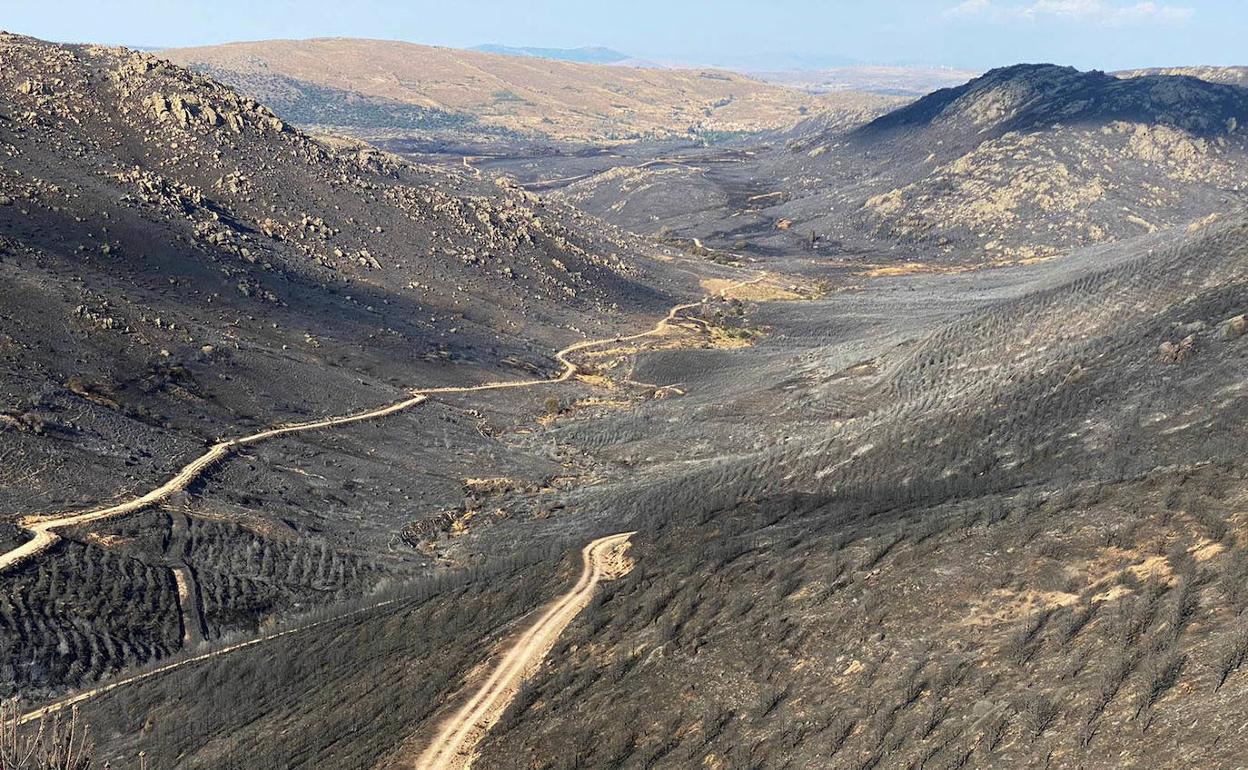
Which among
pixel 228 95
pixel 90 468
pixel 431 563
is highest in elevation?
pixel 228 95

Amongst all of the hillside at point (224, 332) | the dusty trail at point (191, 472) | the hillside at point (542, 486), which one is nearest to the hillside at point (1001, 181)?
the hillside at point (542, 486)

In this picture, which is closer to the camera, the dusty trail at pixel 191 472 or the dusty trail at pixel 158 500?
the dusty trail at pixel 158 500

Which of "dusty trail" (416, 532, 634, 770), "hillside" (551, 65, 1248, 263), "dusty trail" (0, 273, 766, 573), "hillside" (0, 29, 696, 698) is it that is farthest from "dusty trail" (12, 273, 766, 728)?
"hillside" (551, 65, 1248, 263)

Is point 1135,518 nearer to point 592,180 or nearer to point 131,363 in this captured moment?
point 131,363

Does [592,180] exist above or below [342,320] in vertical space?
above

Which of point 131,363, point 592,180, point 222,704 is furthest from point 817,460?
point 592,180

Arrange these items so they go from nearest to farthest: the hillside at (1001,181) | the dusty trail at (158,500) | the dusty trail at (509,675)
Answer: the dusty trail at (509,675) → the dusty trail at (158,500) → the hillside at (1001,181)

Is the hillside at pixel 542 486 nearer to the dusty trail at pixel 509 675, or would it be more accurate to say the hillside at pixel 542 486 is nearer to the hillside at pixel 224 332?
the dusty trail at pixel 509 675
